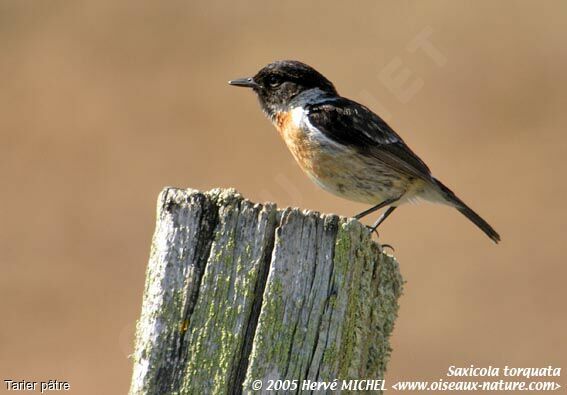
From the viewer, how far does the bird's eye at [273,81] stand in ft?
24.2

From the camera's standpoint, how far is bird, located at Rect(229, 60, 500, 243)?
6.69 m

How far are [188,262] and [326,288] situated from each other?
551 mm

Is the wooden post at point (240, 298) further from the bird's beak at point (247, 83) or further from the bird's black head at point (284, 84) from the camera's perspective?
the bird's beak at point (247, 83)

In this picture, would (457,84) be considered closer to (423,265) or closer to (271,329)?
(423,265)

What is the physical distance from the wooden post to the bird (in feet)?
8.75

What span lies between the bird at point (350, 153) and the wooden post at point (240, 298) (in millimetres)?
2668

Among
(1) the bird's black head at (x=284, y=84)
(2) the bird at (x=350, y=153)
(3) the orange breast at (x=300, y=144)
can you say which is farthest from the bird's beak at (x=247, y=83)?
(3) the orange breast at (x=300, y=144)

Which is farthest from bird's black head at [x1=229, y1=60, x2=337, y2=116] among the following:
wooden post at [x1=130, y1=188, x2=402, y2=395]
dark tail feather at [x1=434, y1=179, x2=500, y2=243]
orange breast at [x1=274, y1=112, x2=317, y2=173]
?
wooden post at [x1=130, y1=188, x2=402, y2=395]

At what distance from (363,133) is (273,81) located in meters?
0.96

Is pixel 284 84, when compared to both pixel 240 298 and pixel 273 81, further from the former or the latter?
pixel 240 298

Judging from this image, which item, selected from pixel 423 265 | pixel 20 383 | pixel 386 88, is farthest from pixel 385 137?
pixel 386 88

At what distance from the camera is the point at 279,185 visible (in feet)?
39.8

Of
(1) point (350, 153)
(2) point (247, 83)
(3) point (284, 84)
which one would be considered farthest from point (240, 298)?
(2) point (247, 83)

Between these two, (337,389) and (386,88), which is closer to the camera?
(337,389)
